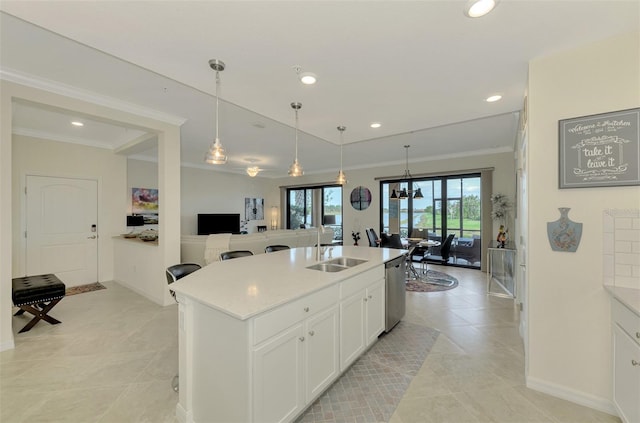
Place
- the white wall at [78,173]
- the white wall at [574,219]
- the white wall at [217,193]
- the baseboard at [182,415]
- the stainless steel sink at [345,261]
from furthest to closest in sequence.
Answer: the white wall at [217,193] → the white wall at [78,173] → the stainless steel sink at [345,261] → the white wall at [574,219] → the baseboard at [182,415]

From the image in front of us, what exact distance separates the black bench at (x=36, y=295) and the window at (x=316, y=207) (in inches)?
260

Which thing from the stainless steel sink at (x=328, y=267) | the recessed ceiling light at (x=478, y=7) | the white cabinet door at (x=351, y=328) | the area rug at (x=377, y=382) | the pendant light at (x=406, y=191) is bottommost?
the area rug at (x=377, y=382)

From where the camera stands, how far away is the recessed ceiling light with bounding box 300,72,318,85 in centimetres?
234

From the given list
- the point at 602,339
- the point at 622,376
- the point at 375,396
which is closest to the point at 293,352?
the point at 375,396

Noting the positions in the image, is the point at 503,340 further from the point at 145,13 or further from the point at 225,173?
the point at 225,173

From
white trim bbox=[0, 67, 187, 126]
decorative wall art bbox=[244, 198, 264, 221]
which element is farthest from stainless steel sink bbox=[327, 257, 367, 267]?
decorative wall art bbox=[244, 198, 264, 221]

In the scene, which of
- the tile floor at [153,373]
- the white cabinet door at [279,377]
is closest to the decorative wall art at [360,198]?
the tile floor at [153,373]

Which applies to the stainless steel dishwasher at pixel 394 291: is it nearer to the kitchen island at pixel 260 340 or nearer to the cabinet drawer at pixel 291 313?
the kitchen island at pixel 260 340

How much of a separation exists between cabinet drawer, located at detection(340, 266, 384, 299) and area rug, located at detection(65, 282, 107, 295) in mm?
4909

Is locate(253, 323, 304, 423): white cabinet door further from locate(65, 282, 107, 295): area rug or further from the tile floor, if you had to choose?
locate(65, 282, 107, 295): area rug

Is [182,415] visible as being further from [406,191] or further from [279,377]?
[406,191]

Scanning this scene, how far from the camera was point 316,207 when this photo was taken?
9523 mm

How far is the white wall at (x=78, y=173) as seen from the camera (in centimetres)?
421

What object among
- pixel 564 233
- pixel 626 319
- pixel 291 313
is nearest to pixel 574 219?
pixel 564 233
